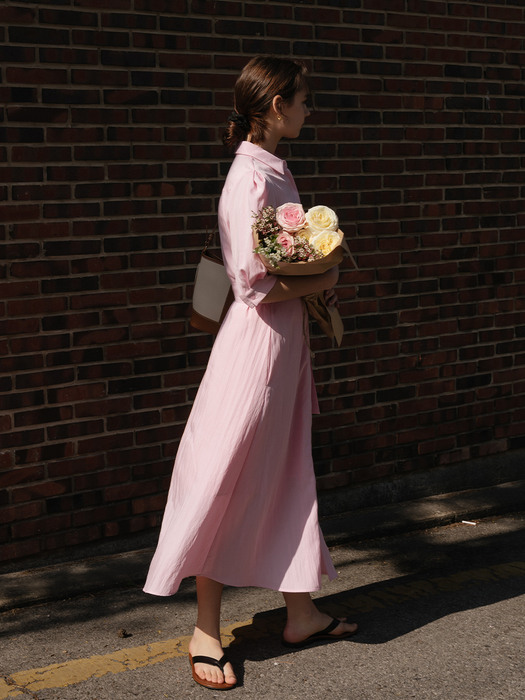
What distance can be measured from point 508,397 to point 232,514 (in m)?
3.06

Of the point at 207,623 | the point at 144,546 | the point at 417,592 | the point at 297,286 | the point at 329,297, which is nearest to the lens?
the point at 297,286

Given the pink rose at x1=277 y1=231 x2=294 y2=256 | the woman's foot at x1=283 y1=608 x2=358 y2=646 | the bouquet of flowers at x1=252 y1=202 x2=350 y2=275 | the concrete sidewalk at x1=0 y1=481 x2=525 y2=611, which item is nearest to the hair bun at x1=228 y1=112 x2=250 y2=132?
the bouquet of flowers at x1=252 y1=202 x2=350 y2=275

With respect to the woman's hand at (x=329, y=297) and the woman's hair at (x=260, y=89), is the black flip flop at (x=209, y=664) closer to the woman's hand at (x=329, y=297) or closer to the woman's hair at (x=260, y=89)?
the woman's hand at (x=329, y=297)

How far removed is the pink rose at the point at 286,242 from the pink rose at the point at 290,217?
2 centimetres

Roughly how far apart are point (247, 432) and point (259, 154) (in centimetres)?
103

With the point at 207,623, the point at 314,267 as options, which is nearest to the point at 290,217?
A: the point at 314,267

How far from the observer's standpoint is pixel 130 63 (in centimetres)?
505

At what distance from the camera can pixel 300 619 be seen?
4.23m

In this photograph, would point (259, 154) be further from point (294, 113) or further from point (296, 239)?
point (296, 239)

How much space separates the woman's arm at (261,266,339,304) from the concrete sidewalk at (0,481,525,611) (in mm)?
1766

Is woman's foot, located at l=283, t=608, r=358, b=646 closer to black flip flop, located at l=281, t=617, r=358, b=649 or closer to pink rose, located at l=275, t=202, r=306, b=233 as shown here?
black flip flop, located at l=281, t=617, r=358, b=649

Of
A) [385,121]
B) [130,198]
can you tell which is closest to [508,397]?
[385,121]

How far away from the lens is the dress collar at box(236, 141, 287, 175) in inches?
157

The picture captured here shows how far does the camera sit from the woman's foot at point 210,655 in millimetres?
3912
